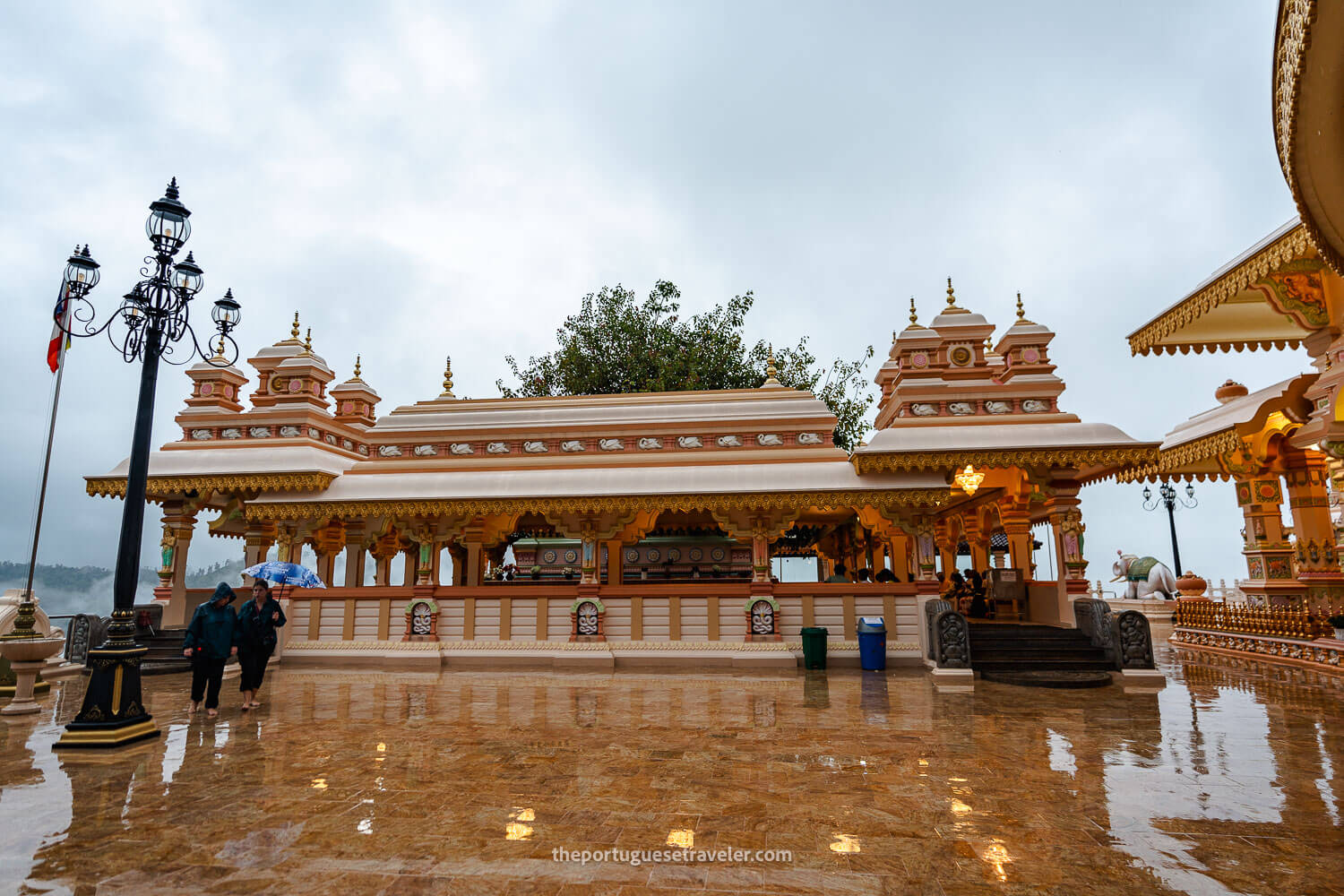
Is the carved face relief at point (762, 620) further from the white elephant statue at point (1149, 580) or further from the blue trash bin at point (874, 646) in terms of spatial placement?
the white elephant statue at point (1149, 580)

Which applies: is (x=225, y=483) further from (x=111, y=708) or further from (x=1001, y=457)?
(x=1001, y=457)

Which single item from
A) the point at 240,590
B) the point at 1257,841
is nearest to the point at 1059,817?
the point at 1257,841

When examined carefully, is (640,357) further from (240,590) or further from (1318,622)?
(1318,622)

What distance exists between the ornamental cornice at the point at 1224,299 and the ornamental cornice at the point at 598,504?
5580 mm

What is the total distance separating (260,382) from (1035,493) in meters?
18.1

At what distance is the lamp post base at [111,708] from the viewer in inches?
271

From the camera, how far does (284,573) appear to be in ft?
35.2

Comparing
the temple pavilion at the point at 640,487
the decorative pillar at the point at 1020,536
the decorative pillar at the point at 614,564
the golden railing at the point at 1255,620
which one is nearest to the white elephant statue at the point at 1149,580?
the golden railing at the point at 1255,620

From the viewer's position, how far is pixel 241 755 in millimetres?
6758

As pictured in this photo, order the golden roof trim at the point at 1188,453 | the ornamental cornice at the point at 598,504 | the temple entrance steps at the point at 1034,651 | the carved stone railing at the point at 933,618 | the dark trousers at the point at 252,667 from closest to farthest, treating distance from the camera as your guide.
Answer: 1. the dark trousers at the point at 252,667
2. the carved stone railing at the point at 933,618
3. the temple entrance steps at the point at 1034,651
4. the ornamental cornice at the point at 598,504
5. the golden roof trim at the point at 1188,453

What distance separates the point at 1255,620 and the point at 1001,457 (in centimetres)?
665

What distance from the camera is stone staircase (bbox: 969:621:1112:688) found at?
11.0 metres

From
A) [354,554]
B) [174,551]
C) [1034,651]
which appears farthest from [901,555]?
[174,551]

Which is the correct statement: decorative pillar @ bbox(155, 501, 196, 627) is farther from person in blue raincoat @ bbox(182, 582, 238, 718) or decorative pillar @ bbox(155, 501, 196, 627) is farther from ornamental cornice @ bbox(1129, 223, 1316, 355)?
ornamental cornice @ bbox(1129, 223, 1316, 355)
